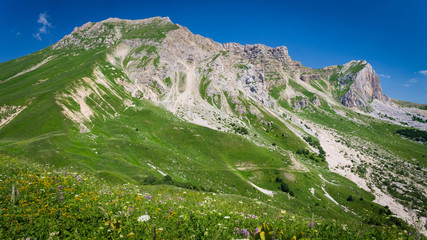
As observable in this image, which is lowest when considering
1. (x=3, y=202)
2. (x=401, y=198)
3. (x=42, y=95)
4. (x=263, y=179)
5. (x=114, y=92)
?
(x=401, y=198)

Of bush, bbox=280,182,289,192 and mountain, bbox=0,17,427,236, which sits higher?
mountain, bbox=0,17,427,236

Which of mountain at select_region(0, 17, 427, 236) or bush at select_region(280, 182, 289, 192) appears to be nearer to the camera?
mountain at select_region(0, 17, 427, 236)

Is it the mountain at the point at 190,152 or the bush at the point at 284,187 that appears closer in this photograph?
the mountain at the point at 190,152

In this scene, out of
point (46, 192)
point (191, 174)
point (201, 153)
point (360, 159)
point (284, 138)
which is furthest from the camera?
point (284, 138)

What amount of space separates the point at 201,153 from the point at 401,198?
10472 centimetres

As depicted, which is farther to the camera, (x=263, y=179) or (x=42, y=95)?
(x=42, y=95)

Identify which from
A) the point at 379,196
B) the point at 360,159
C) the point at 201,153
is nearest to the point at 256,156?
the point at 201,153

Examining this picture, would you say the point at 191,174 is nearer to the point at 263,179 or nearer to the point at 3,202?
the point at 263,179

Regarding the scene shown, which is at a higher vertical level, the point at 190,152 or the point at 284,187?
the point at 190,152

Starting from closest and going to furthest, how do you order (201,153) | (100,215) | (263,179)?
(100,215), (263,179), (201,153)

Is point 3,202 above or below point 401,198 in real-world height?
above

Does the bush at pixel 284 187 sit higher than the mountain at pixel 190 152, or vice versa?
the mountain at pixel 190 152

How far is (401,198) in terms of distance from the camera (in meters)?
94.4

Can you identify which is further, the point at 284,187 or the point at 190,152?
the point at 190,152
